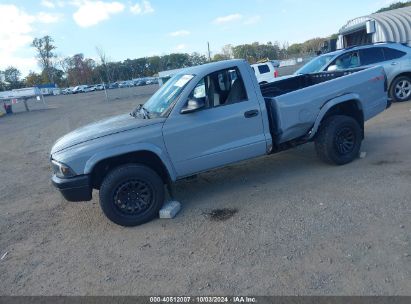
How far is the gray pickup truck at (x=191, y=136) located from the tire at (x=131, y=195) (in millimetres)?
13

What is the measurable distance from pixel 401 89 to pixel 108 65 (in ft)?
304

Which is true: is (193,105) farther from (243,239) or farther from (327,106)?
(327,106)

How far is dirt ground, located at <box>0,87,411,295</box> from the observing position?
329 cm

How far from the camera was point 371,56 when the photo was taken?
34.3ft

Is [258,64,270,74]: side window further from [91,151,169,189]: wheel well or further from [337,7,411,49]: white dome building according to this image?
[91,151,169,189]: wheel well

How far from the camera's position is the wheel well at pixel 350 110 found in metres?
5.93

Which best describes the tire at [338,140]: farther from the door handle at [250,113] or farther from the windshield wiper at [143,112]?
the windshield wiper at [143,112]

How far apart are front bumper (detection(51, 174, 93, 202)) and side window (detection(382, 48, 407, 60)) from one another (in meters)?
9.56

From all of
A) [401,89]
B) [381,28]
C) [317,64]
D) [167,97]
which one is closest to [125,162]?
[167,97]

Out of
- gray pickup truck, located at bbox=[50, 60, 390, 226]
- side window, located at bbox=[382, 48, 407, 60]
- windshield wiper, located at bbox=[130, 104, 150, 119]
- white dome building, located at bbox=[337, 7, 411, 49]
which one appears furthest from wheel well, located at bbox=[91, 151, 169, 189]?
white dome building, located at bbox=[337, 7, 411, 49]

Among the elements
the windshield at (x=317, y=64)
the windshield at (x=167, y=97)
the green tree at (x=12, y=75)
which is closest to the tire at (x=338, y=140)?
the windshield at (x=167, y=97)

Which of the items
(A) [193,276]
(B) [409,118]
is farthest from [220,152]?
(B) [409,118]

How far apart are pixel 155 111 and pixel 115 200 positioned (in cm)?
138

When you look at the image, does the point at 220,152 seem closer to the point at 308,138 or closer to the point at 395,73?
the point at 308,138
